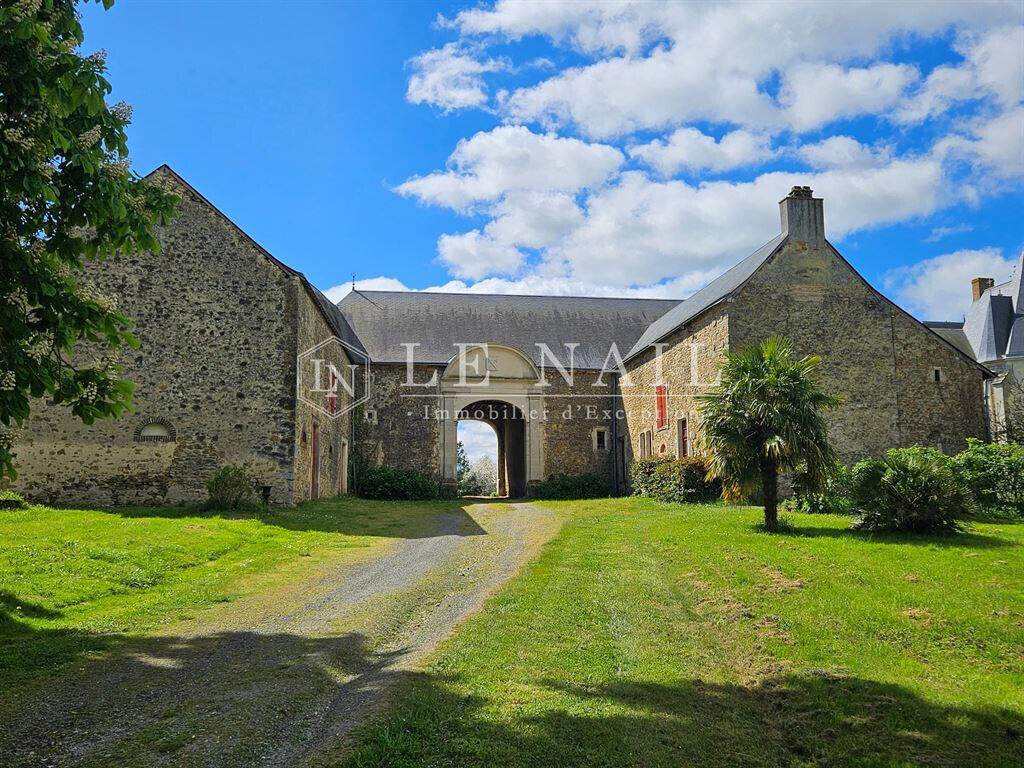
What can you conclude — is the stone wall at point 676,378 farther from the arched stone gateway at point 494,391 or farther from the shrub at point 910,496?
the shrub at point 910,496

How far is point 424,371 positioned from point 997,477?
58.2 ft

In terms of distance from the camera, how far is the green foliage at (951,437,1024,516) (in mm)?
15258

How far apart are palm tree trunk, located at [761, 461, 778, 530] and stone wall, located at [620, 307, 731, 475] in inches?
211

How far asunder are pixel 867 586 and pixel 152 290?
15.5 m

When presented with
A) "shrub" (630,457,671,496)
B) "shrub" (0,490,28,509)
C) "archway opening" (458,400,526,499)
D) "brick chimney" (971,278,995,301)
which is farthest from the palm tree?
"brick chimney" (971,278,995,301)

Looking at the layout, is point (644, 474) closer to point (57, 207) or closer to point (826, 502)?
point (826, 502)

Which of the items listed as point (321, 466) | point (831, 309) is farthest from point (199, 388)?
point (831, 309)

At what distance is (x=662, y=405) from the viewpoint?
80.3 ft

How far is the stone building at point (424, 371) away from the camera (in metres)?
17.4

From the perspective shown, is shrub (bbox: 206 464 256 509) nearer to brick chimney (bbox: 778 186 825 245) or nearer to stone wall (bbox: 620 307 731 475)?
stone wall (bbox: 620 307 731 475)

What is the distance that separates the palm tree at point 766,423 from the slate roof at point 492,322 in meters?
15.4

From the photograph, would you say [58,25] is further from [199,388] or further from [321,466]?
[321,466]

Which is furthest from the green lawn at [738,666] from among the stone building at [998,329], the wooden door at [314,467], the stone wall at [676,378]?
the stone building at [998,329]

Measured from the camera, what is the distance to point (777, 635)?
25.8 feet
